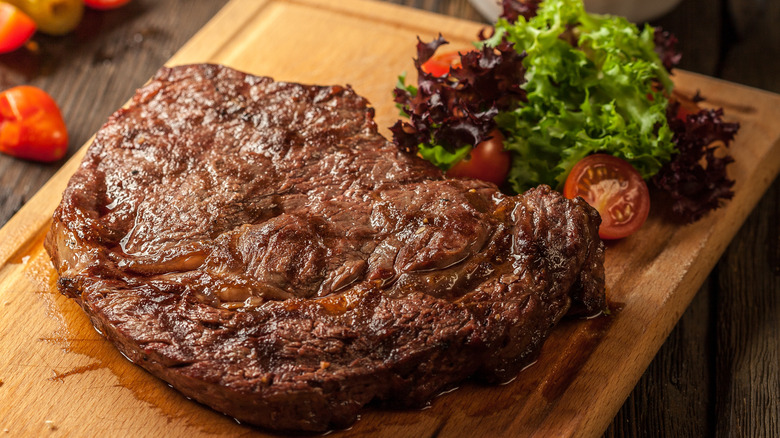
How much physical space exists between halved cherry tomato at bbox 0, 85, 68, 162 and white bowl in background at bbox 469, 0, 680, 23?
13.0 ft

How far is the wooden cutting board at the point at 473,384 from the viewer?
172 inches

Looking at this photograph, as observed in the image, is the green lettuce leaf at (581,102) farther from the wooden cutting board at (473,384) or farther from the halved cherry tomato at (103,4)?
the halved cherry tomato at (103,4)

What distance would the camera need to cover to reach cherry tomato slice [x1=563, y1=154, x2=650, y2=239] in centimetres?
538

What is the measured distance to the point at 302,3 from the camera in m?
7.49

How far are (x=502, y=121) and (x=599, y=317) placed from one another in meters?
1.62

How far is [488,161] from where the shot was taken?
5.72 m

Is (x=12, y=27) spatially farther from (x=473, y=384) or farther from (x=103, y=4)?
(x=473, y=384)

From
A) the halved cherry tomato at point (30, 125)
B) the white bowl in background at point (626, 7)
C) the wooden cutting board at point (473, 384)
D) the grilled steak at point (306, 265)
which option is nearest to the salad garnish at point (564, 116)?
the wooden cutting board at point (473, 384)

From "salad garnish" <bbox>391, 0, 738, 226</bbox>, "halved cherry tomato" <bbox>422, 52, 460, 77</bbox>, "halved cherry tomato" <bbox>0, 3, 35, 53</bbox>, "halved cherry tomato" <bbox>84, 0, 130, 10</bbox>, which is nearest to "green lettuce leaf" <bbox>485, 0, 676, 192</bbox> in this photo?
"salad garnish" <bbox>391, 0, 738, 226</bbox>

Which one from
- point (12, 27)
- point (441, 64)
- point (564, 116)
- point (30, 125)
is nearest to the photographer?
point (564, 116)

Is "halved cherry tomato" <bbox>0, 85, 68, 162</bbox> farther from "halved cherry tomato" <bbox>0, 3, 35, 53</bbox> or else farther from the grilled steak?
the grilled steak

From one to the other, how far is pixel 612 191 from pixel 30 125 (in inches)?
177

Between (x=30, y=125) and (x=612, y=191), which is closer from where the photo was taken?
(x=612, y=191)

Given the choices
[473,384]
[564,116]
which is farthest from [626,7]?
[473,384]
